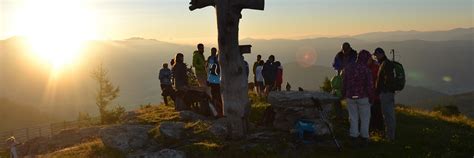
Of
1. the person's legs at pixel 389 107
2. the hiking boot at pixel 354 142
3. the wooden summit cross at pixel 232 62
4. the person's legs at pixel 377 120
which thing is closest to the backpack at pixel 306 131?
the hiking boot at pixel 354 142

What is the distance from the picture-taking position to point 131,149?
40.0ft

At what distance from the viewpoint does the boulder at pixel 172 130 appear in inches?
493

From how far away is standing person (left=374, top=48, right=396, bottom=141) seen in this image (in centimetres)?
1201

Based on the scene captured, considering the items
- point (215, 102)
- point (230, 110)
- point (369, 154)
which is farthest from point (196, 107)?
point (369, 154)

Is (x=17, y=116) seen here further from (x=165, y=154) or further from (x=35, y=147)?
(x=165, y=154)

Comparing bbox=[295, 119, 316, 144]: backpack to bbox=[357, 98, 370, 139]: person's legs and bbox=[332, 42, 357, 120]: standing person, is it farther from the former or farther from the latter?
bbox=[332, 42, 357, 120]: standing person

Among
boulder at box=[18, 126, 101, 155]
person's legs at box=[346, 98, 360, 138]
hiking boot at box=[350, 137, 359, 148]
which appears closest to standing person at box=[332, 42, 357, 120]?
person's legs at box=[346, 98, 360, 138]

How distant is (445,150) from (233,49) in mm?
5686

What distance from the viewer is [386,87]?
12.0 m

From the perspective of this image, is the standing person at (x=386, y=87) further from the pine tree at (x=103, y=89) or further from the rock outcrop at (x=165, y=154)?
the pine tree at (x=103, y=89)

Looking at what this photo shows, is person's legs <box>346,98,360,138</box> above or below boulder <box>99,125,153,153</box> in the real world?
above

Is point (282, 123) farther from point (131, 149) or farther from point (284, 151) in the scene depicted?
point (131, 149)

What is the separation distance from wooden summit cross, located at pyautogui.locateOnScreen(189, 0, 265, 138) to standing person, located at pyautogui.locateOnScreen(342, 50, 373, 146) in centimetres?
256

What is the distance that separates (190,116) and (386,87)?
6.81 m
